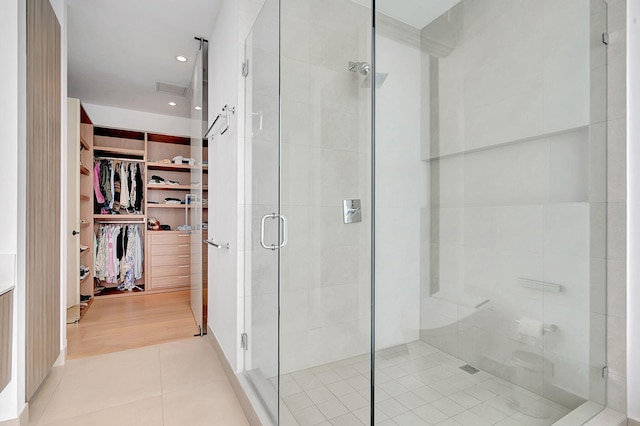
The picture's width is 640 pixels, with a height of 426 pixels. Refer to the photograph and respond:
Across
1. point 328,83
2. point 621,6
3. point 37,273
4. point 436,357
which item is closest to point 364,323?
point 436,357

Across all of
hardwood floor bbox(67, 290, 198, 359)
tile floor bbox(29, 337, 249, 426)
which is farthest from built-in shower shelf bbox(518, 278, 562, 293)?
hardwood floor bbox(67, 290, 198, 359)

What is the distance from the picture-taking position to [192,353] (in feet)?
8.04

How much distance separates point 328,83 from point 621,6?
132 centimetres

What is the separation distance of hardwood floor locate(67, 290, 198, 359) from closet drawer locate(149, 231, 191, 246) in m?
0.78

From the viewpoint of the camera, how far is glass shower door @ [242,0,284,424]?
1647 mm

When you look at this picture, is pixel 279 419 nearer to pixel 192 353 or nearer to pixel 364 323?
pixel 364 323

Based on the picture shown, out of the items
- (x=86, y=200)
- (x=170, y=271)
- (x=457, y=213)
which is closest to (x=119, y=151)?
(x=86, y=200)

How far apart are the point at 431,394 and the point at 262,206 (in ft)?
3.96

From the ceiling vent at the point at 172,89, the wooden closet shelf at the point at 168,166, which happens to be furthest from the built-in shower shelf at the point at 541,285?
the wooden closet shelf at the point at 168,166

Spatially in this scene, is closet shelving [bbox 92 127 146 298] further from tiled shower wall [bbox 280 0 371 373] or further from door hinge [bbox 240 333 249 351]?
tiled shower wall [bbox 280 0 371 373]

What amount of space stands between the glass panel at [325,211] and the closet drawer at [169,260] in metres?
3.49

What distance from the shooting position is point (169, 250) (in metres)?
4.48

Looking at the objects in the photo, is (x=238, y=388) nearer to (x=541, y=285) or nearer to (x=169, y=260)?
(x=541, y=285)

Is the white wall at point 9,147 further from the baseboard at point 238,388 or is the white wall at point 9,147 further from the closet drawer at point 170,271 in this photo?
the closet drawer at point 170,271
